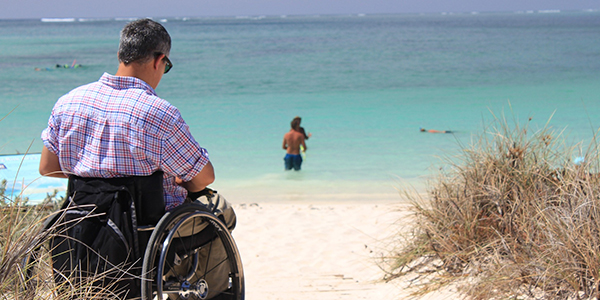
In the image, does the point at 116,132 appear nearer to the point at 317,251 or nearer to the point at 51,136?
the point at 51,136

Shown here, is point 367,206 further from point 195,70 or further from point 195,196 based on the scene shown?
point 195,70

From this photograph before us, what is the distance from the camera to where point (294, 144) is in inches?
351

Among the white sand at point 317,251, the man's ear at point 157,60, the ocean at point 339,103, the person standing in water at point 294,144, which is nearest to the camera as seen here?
the man's ear at point 157,60

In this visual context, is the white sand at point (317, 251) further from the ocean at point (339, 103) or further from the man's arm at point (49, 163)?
the man's arm at point (49, 163)

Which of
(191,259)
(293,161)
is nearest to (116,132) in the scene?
(191,259)

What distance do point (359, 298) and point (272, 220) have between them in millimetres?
2441

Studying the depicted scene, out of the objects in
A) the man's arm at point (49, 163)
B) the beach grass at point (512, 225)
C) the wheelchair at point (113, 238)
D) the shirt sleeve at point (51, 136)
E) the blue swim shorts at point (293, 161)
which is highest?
the shirt sleeve at point (51, 136)

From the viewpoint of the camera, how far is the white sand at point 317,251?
3275mm

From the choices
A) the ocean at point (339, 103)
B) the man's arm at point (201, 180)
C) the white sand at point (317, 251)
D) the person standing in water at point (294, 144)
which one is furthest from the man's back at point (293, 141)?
the man's arm at point (201, 180)

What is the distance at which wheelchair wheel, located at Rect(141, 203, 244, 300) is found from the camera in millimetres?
1924

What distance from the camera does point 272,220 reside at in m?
5.45

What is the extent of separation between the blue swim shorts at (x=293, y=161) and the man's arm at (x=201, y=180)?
6.73m

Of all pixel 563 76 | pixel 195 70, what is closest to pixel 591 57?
pixel 563 76

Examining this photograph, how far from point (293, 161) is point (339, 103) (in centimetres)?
870
